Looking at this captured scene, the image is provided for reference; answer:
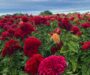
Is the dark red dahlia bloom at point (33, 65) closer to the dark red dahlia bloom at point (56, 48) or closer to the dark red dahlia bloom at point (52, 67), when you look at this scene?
the dark red dahlia bloom at point (52, 67)

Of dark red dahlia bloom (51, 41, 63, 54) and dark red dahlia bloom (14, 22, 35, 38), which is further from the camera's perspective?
dark red dahlia bloom (14, 22, 35, 38)

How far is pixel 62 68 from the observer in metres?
2.97

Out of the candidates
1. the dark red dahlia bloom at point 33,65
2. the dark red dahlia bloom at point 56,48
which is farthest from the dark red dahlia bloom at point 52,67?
the dark red dahlia bloom at point 56,48

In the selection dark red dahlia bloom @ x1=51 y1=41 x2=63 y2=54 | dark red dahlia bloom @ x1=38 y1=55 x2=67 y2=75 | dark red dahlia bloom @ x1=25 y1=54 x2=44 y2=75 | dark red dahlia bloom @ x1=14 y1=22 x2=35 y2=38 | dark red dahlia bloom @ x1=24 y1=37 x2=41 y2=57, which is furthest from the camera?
dark red dahlia bloom @ x1=14 y1=22 x2=35 y2=38

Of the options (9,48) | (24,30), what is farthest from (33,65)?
(24,30)

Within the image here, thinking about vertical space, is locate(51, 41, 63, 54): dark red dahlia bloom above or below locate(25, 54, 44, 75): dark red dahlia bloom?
below

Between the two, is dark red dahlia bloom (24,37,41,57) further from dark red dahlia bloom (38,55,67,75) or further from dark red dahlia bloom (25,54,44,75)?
dark red dahlia bloom (38,55,67,75)

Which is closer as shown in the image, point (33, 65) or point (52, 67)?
point (52, 67)

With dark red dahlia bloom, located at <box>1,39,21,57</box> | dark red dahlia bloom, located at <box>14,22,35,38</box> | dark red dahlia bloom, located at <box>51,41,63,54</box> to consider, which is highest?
dark red dahlia bloom, located at <box>14,22,35,38</box>

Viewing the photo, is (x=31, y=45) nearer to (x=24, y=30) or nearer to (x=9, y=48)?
(x=9, y=48)

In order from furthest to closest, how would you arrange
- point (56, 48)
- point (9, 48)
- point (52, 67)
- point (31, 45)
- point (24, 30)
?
point (24, 30) → point (56, 48) → point (9, 48) → point (31, 45) → point (52, 67)

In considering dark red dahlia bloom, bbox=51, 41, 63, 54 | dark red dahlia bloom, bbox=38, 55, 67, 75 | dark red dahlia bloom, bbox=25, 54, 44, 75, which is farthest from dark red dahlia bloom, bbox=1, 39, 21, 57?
dark red dahlia bloom, bbox=38, 55, 67, 75

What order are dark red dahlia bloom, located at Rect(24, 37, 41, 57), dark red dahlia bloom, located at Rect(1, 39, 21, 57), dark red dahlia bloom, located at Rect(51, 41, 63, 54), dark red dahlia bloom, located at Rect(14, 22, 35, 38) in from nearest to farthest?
dark red dahlia bloom, located at Rect(24, 37, 41, 57), dark red dahlia bloom, located at Rect(1, 39, 21, 57), dark red dahlia bloom, located at Rect(51, 41, 63, 54), dark red dahlia bloom, located at Rect(14, 22, 35, 38)

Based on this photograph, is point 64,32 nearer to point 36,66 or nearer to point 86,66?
point 86,66
